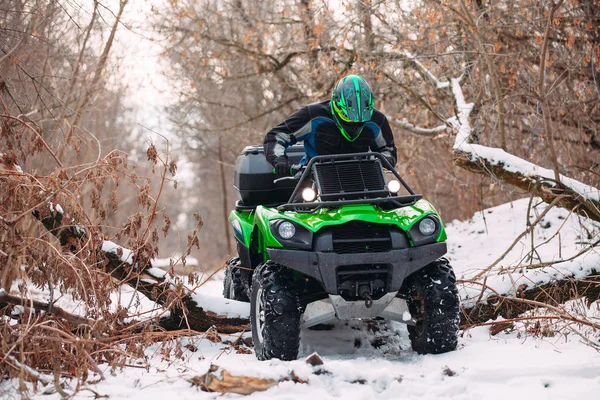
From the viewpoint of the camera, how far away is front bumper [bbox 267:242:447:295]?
499 cm

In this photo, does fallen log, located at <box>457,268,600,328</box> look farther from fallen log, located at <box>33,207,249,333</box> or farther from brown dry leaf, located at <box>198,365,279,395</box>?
brown dry leaf, located at <box>198,365,279,395</box>

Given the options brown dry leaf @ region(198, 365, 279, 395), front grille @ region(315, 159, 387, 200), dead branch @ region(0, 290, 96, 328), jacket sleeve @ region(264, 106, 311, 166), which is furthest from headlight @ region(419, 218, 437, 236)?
dead branch @ region(0, 290, 96, 328)

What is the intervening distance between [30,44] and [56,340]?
5.47 metres

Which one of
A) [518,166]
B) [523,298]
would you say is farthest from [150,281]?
[518,166]

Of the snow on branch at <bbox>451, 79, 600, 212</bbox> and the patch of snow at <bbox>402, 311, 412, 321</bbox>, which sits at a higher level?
the snow on branch at <bbox>451, 79, 600, 212</bbox>

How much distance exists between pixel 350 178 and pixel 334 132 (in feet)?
2.07

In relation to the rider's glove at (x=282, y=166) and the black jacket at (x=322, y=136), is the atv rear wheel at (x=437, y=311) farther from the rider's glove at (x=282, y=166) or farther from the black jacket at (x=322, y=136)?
the rider's glove at (x=282, y=166)

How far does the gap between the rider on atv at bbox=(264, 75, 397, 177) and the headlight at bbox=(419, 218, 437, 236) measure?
0.96 metres

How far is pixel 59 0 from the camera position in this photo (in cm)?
673

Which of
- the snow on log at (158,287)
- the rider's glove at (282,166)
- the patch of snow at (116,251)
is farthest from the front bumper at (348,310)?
the patch of snow at (116,251)

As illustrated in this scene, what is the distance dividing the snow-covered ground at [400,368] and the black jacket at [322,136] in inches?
62.3

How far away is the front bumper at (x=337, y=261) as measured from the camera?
16.4 ft

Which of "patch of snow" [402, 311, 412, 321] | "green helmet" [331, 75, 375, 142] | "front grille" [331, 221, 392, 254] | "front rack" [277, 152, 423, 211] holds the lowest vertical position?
"patch of snow" [402, 311, 412, 321]

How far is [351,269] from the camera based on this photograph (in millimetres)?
5109
